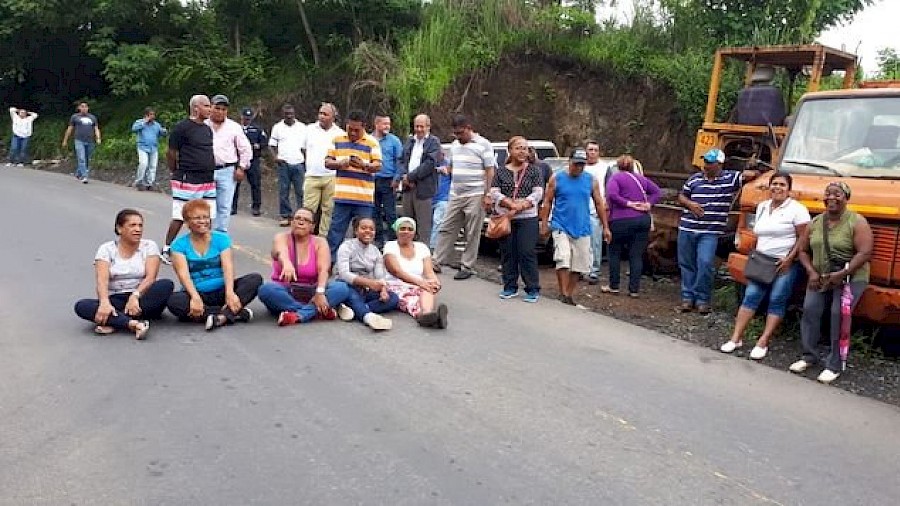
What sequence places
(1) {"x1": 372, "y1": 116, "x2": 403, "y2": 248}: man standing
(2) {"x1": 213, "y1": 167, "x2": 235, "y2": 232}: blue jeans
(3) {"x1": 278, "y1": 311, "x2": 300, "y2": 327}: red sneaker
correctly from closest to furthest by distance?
1. (3) {"x1": 278, "y1": 311, "x2": 300, "y2": 327}: red sneaker
2. (2) {"x1": 213, "y1": 167, "x2": 235, "y2": 232}: blue jeans
3. (1) {"x1": 372, "y1": 116, "x2": 403, "y2": 248}: man standing

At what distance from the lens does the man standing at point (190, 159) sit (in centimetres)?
870

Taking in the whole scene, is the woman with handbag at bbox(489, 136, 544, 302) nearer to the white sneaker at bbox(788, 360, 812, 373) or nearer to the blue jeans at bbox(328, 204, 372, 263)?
the blue jeans at bbox(328, 204, 372, 263)

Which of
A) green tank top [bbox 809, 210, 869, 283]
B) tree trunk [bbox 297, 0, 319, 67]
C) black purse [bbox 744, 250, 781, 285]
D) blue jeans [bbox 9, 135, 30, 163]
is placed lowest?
blue jeans [bbox 9, 135, 30, 163]

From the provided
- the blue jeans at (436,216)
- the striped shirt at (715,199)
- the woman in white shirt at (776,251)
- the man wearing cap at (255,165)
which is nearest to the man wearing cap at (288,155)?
the man wearing cap at (255,165)

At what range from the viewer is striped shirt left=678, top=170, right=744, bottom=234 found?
28.2ft

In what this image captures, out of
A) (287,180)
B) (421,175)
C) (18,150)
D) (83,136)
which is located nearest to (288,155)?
(287,180)

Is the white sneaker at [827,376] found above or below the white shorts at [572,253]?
below

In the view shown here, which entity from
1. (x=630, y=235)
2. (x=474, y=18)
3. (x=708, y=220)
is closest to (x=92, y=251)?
(x=630, y=235)

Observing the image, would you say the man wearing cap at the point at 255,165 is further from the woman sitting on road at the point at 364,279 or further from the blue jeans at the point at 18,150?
the blue jeans at the point at 18,150

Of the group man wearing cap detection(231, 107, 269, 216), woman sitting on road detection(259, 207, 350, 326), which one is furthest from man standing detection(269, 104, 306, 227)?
woman sitting on road detection(259, 207, 350, 326)

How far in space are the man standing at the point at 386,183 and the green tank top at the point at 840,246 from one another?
207 inches

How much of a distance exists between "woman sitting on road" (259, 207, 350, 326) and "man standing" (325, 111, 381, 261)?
5.20 feet

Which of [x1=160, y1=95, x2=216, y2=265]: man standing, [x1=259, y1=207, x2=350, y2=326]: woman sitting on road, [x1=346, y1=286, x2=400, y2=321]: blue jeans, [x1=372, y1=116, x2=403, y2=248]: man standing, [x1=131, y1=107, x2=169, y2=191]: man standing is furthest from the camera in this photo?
[x1=131, y1=107, x2=169, y2=191]: man standing

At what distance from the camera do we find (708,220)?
28.4 feet
